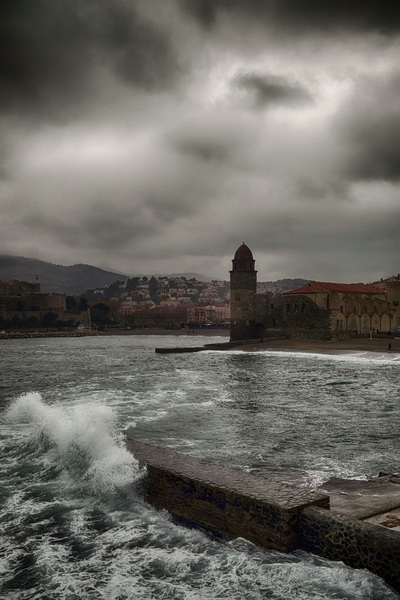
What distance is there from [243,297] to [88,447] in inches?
1795

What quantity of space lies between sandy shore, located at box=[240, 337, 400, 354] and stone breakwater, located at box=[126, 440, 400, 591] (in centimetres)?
3421

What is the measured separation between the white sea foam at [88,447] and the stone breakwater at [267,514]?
685 millimetres

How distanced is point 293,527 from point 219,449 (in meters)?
5.34

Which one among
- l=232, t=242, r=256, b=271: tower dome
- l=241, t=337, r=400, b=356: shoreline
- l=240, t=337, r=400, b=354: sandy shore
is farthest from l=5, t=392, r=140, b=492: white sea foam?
l=232, t=242, r=256, b=271: tower dome

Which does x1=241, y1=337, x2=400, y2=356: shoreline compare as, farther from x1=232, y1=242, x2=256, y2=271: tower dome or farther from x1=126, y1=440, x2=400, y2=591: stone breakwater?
x1=126, y1=440, x2=400, y2=591: stone breakwater

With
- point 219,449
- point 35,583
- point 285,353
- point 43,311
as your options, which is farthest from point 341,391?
point 43,311

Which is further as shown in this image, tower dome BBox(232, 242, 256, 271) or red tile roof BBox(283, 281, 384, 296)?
red tile roof BBox(283, 281, 384, 296)

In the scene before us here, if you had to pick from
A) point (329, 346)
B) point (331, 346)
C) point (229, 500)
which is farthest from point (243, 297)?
point (229, 500)

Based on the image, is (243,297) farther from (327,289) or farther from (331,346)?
(331,346)

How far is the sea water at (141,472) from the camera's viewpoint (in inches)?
213

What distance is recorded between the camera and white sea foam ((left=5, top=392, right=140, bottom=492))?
26.7 ft

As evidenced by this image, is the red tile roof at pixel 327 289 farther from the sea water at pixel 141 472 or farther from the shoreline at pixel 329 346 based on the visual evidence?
the sea water at pixel 141 472

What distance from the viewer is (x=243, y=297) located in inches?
2148

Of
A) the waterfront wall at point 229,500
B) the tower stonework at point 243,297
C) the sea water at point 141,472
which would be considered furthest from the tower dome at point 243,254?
the waterfront wall at point 229,500
